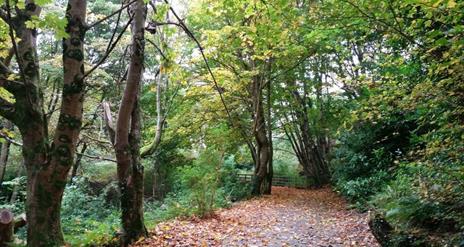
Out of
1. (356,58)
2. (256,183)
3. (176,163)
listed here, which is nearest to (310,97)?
(356,58)

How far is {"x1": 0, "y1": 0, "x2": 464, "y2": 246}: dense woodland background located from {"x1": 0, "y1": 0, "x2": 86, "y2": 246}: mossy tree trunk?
2 centimetres

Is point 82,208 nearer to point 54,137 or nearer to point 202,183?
point 202,183

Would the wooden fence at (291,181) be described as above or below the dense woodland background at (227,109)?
below

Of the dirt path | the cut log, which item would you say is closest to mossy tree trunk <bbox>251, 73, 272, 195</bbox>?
the dirt path

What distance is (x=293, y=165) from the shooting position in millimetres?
25094

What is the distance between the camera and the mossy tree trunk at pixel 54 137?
4.59 metres

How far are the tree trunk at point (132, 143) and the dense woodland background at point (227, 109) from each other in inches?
0.8

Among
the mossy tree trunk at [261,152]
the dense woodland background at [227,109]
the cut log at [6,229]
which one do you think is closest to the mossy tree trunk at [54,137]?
the dense woodland background at [227,109]

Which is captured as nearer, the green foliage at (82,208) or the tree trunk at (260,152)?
the green foliage at (82,208)

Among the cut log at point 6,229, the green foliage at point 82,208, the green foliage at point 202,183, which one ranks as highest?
the green foliage at point 202,183

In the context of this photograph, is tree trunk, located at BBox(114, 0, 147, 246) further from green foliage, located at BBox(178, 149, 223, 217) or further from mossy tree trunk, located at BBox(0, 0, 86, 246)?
green foliage, located at BBox(178, 149, 223, 217)

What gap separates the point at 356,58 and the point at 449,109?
443 inches

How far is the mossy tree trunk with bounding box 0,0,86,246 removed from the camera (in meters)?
4.59

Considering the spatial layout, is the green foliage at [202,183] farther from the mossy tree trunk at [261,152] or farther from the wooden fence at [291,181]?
the wooden fence at [291,181]
